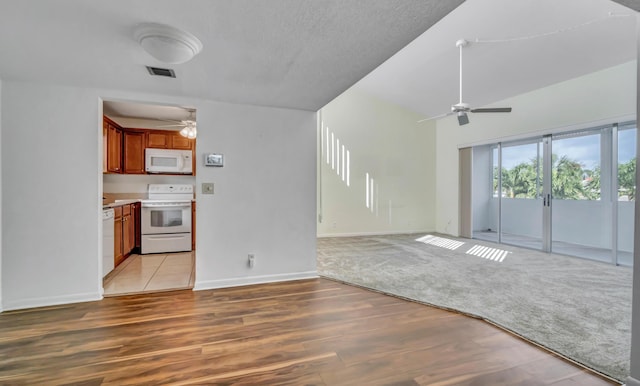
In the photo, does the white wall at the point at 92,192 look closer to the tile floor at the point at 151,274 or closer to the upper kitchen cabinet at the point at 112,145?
the tile floor at the point at 151,274

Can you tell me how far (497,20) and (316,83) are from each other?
9.70 feet

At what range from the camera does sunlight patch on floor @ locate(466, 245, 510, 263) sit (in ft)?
15.1

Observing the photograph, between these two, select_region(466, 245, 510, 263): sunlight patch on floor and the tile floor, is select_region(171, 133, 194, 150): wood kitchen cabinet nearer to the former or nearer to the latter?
the tile floor

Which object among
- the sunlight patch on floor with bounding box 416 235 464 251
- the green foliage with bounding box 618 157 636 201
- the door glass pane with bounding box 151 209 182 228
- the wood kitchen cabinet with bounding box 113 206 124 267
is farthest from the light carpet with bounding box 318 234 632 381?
the wood kitchen cabinet with bounding box 113 206 124 267

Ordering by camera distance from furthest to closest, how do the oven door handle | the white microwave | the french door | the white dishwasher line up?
the white microwave, the oven door handle, the french door, the white dishwasher

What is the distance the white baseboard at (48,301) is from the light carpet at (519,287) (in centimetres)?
257

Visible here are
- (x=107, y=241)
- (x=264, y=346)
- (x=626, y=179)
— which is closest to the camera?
(x=264, y=346)

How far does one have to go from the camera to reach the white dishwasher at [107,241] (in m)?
3.16

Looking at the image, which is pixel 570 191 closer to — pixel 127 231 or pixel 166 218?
pixel 166 218

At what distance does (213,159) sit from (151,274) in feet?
5.97

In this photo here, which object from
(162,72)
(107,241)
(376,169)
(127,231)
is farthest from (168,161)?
(376,169)

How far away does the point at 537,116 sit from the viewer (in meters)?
5.04

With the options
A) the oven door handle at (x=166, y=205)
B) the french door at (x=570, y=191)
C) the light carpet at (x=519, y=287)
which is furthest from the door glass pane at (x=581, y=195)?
the oven door handle at (x=166, y=205)

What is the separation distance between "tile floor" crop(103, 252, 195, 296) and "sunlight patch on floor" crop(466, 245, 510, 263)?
4.62 meters
